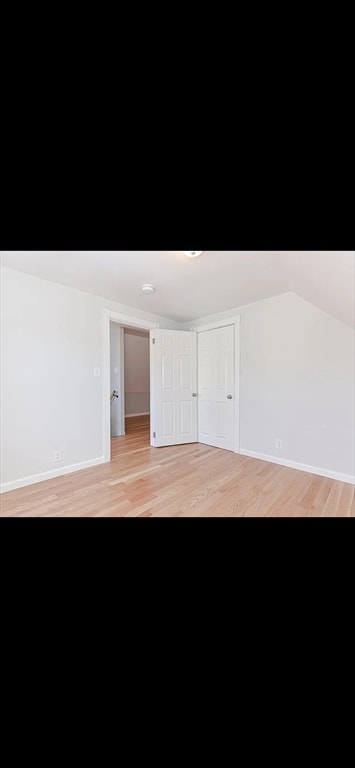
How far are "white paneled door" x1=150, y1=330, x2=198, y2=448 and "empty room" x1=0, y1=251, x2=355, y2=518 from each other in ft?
0.07

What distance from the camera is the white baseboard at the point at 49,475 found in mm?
2155

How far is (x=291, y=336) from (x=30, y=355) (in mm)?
2747

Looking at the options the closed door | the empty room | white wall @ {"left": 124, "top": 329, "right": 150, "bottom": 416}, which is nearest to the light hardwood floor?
the empty room

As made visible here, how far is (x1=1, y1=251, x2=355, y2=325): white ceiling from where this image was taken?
149cm

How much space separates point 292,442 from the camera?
2.71 meters

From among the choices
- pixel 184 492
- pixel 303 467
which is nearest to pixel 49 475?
pixel 184 492

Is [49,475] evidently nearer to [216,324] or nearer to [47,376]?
[47,376]

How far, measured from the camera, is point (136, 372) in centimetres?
622

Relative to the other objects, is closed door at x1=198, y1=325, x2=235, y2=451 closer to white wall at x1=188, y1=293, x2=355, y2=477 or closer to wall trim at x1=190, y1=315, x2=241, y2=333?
wall trim at x1=190, y1=315, x2=241, y2=333

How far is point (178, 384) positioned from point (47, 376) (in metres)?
1.79
